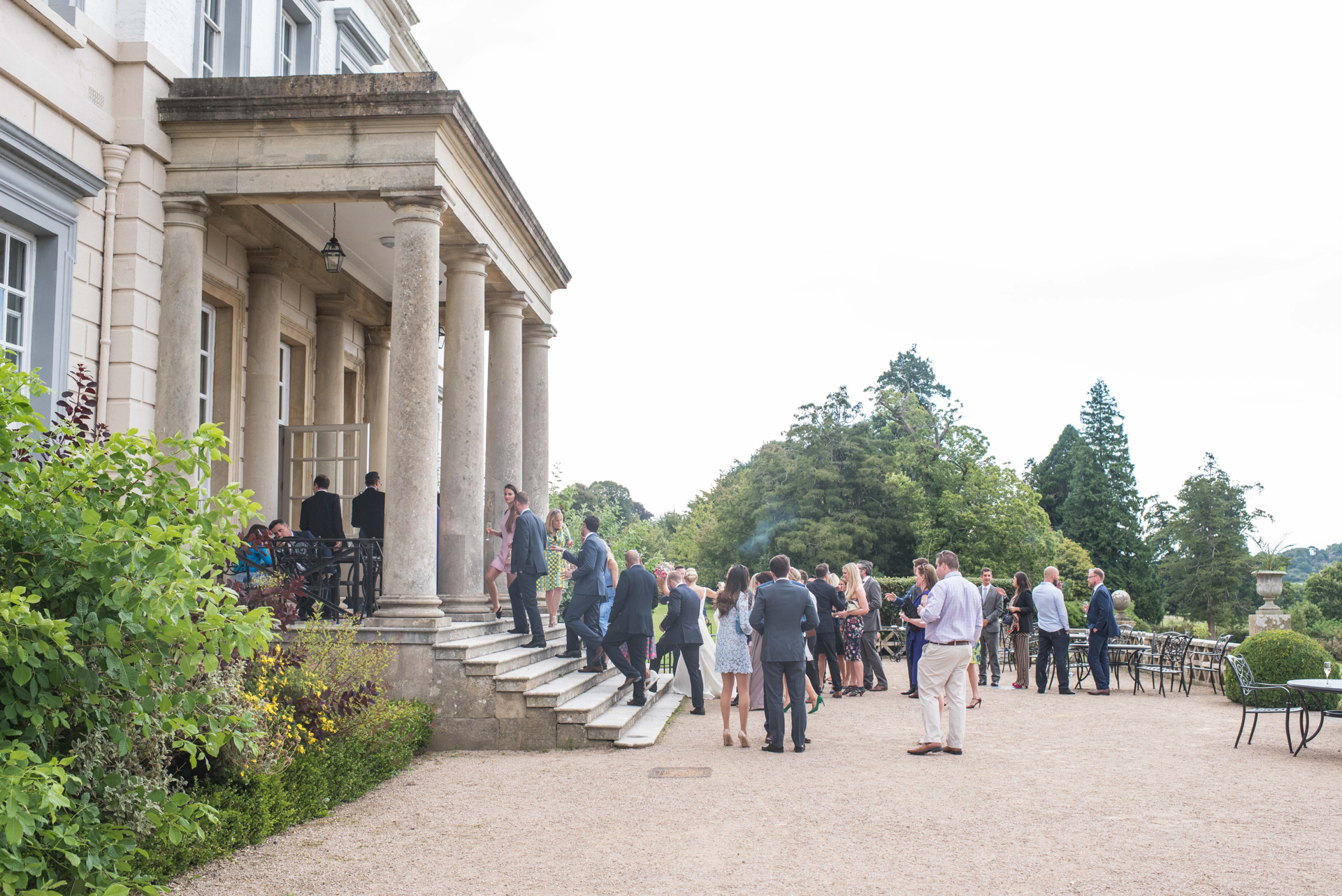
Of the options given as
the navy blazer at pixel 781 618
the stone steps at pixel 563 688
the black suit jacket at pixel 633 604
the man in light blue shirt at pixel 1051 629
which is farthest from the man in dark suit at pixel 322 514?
the man in light blue shirt at pixel 1051 629

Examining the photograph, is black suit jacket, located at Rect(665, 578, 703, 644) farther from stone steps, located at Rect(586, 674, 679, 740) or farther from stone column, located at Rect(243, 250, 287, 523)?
stone column, located at Rect(243, 250, 287, 523)

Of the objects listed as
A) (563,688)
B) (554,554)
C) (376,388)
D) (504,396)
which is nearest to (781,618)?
(563,688)

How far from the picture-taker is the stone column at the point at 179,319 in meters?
10.6

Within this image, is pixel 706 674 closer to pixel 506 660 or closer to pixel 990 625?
pixel 506 660

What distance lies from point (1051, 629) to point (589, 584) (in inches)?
308

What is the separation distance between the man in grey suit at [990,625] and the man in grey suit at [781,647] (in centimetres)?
603

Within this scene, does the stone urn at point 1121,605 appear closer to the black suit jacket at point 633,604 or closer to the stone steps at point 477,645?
the black suit jacket at point 633,604

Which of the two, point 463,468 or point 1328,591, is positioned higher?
point 463,468

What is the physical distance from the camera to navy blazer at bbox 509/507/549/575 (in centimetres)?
1174

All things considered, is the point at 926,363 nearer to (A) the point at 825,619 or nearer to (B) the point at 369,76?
(A) the point at 825,619

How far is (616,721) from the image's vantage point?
10.7 meters

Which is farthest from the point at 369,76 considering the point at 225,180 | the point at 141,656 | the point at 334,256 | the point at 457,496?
the point at 141,656

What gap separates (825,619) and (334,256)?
320 inches

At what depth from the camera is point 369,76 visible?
10.9m
